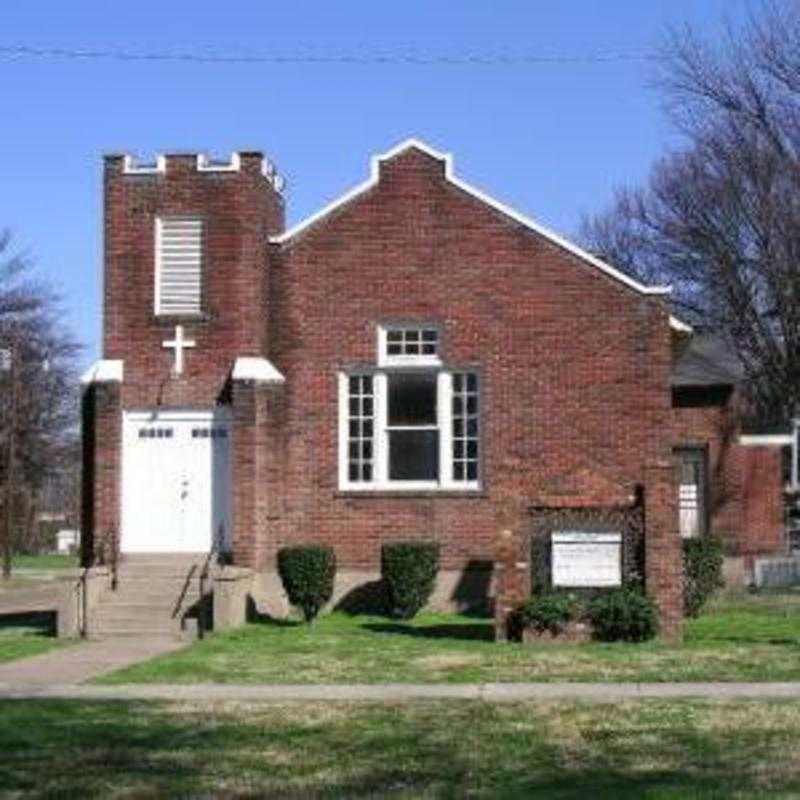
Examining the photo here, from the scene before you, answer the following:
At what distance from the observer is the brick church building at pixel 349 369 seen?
2619cm

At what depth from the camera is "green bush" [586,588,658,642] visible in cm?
2011

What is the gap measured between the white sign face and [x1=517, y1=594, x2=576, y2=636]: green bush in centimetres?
36

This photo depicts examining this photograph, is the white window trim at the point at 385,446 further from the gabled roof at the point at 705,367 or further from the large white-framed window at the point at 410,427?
the gabled roof at the point at 705,367

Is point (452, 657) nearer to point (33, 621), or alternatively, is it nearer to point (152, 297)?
point (152, 297)

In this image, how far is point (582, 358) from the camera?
87.0 feet

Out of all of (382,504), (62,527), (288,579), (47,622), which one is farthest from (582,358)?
(62,527)

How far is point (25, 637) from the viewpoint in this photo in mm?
23766

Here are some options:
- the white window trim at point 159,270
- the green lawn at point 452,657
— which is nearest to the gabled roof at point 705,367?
the green lawn at point 452,657

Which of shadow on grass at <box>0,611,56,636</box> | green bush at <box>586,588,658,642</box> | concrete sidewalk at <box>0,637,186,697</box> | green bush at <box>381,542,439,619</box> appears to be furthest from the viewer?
green bush at <box>381,542,439,619</box>

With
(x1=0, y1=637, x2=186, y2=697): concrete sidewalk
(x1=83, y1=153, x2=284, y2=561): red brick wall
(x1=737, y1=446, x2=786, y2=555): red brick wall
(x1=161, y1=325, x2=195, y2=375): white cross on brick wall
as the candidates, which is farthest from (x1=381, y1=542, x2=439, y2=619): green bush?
(x1=737, y1=446, x2=786, y2=555): red brick wall

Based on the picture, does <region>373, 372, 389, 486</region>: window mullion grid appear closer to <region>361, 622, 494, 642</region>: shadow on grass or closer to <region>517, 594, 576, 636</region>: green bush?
<region>361, 622, 494, 642</region>: shadow on grass

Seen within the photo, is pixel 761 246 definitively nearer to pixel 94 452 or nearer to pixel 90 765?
pixel 94 452

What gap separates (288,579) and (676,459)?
890cm

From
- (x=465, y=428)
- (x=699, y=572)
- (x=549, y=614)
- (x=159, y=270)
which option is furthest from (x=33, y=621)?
(x=549, y=614)
